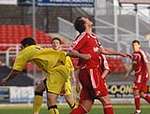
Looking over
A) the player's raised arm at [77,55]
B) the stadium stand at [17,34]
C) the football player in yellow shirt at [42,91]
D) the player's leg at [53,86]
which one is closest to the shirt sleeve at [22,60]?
the player's leg at [53,86]

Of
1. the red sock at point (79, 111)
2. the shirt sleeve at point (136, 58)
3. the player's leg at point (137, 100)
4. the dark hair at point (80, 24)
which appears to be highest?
the dark hair at point (80, 24)

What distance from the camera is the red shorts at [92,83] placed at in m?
10.9

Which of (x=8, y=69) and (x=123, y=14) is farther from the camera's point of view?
(x=123, y=14)

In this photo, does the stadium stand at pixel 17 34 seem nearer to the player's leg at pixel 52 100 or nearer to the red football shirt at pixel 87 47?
the player's leg at pixel 52 100

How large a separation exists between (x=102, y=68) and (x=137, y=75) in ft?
19.3

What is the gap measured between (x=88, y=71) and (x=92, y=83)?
0.21 metres

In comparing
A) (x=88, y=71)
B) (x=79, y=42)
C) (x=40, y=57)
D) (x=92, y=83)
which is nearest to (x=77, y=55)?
(x=79, y=42)

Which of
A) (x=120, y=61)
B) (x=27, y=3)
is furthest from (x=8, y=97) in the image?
(x=27, y=3)

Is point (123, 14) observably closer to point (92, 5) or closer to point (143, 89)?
point (92, 5)

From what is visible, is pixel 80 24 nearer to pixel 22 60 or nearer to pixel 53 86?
pixel 22 60

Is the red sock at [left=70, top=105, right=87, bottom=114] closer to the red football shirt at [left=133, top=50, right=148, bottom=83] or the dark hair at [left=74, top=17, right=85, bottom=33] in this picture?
the dark hair at [left=74, top=17, right=85, bottom=33]

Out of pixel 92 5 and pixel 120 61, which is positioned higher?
pixel 92 5

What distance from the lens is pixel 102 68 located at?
1209cm

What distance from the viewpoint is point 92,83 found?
10.9m
